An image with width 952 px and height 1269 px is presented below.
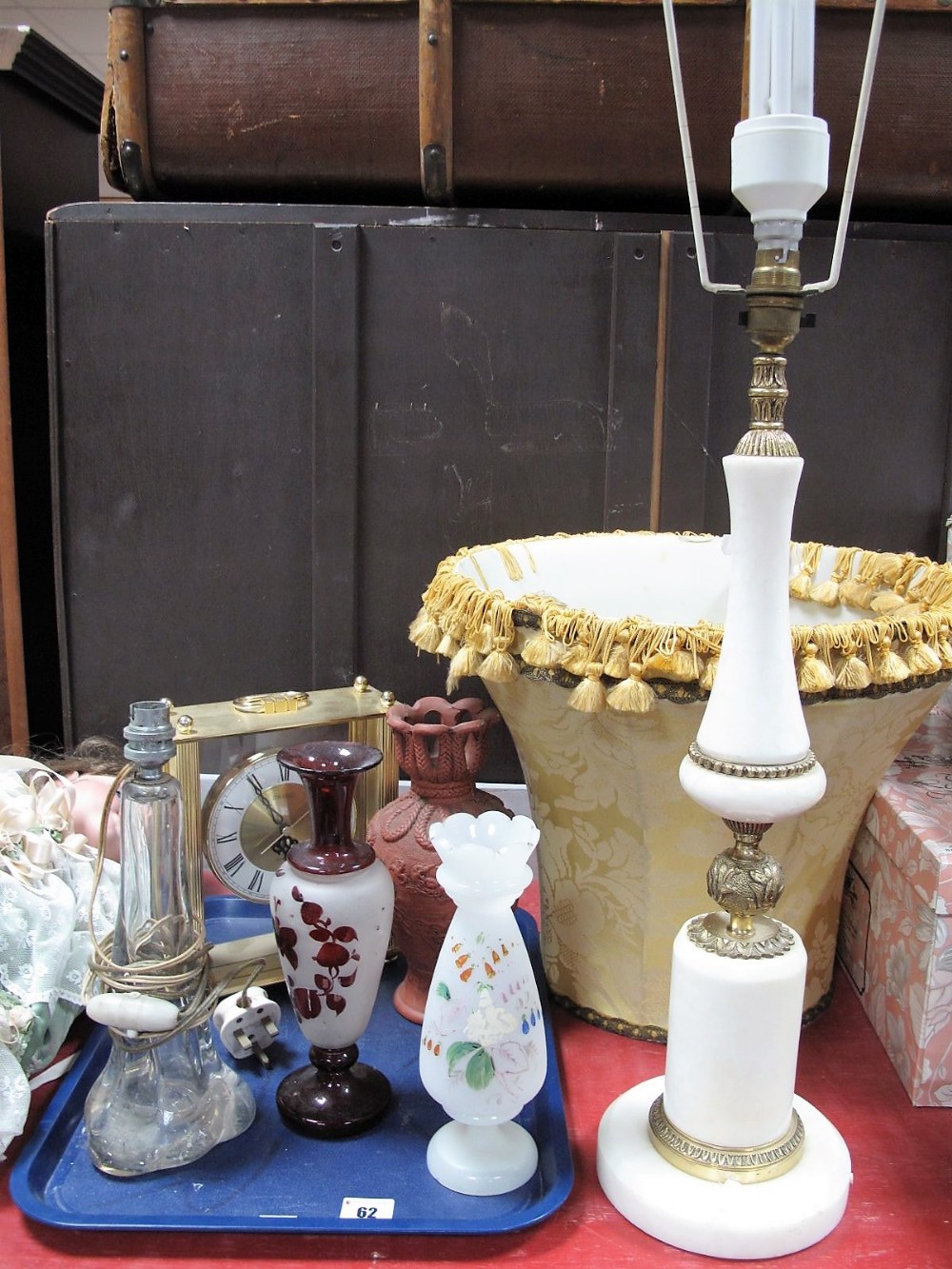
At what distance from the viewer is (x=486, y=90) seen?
114 cm

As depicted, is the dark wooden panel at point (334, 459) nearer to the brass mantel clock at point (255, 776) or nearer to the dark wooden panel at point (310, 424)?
the dark wooden panel at point (310, 424)

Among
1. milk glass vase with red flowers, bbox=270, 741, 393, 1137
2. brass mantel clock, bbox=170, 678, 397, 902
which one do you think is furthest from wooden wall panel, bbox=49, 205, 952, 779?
milk glass vase with red flowers, bbox=270, 741, 393, 1137

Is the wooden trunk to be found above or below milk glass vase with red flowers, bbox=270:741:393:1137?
above

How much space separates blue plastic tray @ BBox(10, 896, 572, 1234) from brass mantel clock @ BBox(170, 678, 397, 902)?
19 cm

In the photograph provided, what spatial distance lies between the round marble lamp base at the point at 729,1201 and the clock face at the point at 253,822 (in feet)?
1.22

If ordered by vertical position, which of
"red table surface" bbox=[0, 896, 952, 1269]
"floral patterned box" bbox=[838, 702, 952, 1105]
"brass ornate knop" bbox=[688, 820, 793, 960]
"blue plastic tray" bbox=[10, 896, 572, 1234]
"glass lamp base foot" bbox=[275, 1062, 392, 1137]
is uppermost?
"brass ornate knop" bbox=[688, 820, 793, 960]

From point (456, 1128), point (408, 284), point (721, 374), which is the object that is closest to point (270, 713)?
point (456, 1128)

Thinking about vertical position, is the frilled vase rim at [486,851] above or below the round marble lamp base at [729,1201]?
above

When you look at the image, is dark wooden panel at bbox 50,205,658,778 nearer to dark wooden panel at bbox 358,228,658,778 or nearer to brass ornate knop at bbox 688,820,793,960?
dark wooden panel at bbox 358,228,658,778

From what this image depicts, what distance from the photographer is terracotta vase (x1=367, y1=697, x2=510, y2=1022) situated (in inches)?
35.4

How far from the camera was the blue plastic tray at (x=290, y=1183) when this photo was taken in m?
0.72

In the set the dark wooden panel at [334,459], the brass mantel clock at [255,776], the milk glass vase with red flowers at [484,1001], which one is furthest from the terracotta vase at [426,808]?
the dark wooden panel at [334,459]

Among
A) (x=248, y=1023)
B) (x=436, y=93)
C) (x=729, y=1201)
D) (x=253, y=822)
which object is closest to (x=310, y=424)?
(x=436, y=93)

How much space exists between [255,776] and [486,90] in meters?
0.72
